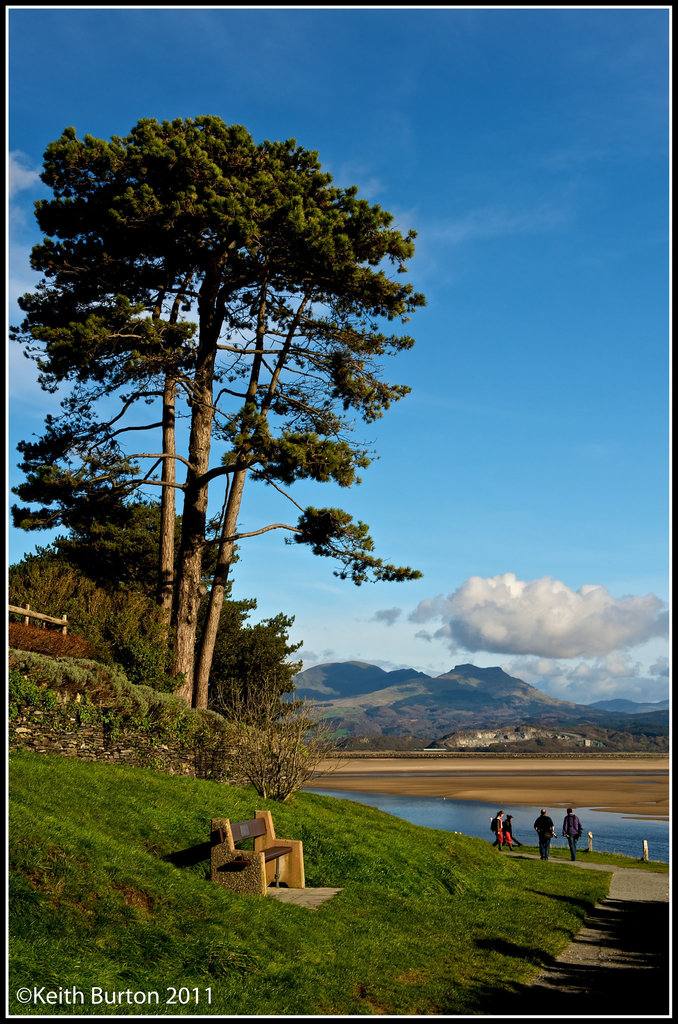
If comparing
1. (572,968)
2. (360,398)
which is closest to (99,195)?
(360,398)

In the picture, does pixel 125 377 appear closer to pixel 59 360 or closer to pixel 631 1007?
pixel 59 360

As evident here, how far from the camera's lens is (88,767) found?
1243cm

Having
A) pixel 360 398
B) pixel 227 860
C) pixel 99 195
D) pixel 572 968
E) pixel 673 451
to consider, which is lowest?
pixel 572 968

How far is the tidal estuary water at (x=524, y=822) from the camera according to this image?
31.3 m

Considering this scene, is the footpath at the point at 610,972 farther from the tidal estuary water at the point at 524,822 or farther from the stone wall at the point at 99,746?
the tidal estuary water at the point at 524,822

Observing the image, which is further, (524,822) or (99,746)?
(524,822)

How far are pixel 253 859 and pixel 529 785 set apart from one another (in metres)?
60.7

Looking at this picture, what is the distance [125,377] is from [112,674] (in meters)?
9.01

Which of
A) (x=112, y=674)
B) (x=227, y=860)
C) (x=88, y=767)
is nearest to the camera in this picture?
(x=227, y=860)

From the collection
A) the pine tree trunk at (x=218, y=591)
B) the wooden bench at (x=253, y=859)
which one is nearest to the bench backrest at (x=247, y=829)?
the wooden bench at (x=253, y=859)

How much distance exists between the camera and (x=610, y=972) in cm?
845

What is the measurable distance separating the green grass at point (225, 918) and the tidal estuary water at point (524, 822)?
1491 centimetres

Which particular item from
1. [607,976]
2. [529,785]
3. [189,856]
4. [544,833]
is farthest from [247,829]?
[529,785]

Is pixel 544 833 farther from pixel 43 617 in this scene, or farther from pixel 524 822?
pixel 524 822
